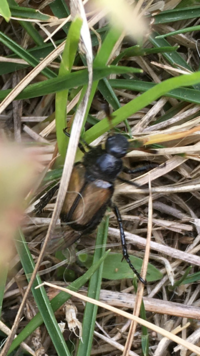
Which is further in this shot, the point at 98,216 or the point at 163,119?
the point at 163,119

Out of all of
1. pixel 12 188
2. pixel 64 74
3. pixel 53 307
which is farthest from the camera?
pixel 53 307

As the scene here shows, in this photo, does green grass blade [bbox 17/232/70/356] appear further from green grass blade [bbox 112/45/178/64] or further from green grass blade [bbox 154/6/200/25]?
green grass blade [bbox 154/6/200/25]

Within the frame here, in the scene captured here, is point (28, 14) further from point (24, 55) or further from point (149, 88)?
point (149, 88)

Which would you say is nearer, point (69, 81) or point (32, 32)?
point (69, 81)

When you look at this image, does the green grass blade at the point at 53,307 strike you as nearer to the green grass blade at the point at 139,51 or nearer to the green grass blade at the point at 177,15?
the green grass blade at the point at 139,51

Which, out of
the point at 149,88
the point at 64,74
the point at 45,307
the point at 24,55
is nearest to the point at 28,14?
the point at 24,55

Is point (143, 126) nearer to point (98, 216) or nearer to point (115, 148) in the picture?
point (115, 148)

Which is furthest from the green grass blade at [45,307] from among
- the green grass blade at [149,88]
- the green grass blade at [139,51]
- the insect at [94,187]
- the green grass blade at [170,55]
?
the green grass blade at [170,55]

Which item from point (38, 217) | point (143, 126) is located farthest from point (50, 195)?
point (143, 126)
